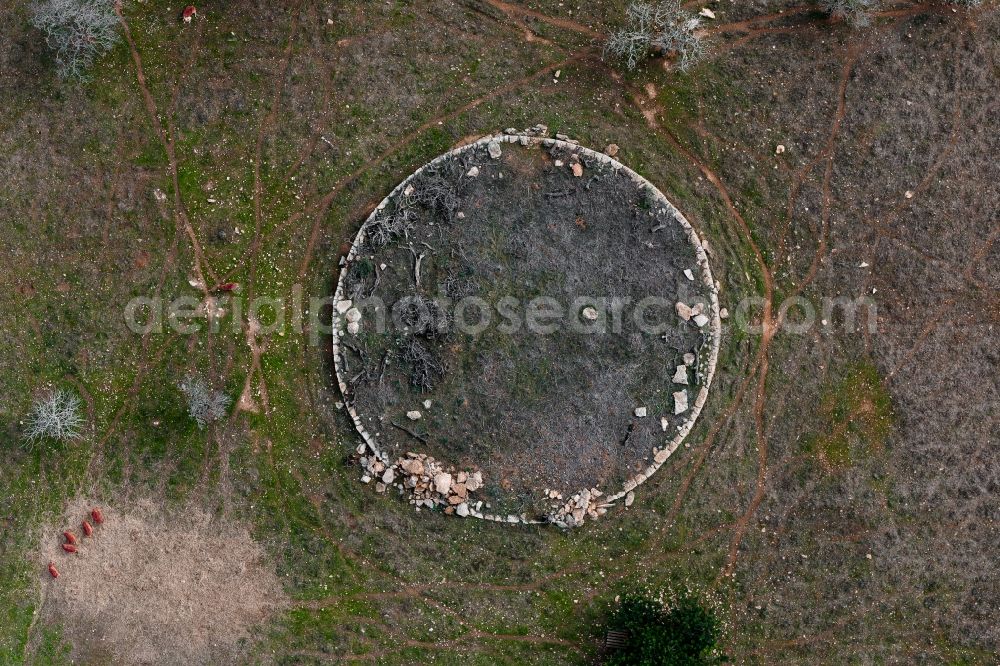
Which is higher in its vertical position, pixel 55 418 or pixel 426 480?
pixel 55 418

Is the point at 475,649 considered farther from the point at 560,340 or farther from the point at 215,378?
the point at 215,378

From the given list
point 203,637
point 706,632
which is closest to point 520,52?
point 706,632

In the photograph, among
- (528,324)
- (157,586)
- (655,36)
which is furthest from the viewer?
(655,36)

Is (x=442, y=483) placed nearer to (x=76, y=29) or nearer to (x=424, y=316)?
(x=424, y=316)

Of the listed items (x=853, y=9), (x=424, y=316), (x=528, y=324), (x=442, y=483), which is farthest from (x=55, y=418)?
(x=853, y=9)

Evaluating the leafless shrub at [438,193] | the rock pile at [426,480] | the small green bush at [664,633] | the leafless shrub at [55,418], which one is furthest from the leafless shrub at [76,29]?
the small green bush at [664,633]

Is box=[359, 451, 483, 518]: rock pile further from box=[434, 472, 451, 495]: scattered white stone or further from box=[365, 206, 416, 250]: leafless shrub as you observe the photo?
box=[365, 206, 416, 250]: leafless shrub

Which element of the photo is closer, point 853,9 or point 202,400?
point 202,400

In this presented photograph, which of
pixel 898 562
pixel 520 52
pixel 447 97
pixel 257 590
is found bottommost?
pixel 257 590
